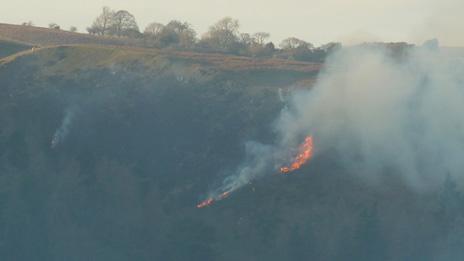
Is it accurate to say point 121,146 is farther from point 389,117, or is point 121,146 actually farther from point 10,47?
point 10,47

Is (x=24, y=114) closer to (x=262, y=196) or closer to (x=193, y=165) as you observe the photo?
(x=193, y=165)

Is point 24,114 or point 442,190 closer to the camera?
point 442,190

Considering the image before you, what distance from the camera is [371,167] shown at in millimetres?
136375

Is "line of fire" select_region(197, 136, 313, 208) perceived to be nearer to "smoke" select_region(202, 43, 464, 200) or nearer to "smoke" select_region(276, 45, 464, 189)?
"smoke" select_region(202, 43, 464, 200)

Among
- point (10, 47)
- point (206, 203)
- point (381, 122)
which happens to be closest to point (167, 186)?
point (206, 203)

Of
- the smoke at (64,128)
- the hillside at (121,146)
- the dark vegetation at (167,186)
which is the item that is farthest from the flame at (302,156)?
the smoke at (64,128)

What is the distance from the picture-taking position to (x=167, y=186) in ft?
445

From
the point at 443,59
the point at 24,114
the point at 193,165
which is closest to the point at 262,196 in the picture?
the point at 193,165

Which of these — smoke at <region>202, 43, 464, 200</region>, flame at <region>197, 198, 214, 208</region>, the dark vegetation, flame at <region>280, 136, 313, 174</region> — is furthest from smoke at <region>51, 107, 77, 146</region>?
flame at <region>280, 136, 313, 174</region>

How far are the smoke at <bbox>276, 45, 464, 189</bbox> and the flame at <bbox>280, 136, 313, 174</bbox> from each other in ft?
3.66

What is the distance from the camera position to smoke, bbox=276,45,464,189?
451ft

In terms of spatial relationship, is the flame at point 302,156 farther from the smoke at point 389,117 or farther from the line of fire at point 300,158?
the smoke at point 389,117

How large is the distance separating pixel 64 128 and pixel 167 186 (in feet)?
58.8

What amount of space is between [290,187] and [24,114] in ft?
119
